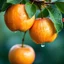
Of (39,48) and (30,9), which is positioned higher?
(30,9)

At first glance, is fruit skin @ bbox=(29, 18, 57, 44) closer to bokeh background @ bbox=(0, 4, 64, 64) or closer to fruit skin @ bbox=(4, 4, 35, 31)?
Answer: fruit skin @ bbox=(4, 4, 35, 31)

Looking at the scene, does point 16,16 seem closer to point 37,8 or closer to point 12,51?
point 37,8

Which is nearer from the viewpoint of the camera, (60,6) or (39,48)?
(60,6)

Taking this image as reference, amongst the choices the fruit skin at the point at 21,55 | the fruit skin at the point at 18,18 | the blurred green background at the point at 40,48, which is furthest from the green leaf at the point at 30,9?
the blurred green background at the point at 40,48

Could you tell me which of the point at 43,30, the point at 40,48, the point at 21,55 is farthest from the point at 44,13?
the point at 40,48

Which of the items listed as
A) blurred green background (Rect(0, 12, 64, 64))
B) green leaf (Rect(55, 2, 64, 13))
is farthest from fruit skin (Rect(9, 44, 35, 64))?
blurred green background (Rect(0, 12, 64, 64))

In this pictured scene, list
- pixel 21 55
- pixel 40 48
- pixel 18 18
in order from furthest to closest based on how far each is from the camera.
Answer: pixel 40 48, pixel 21 55, pixel 18 18

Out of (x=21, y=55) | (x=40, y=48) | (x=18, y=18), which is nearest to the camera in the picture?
(x=18, y=18)

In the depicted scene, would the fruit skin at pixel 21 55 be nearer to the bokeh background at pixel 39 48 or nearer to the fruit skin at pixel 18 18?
the fruit skin at pixel 18 18

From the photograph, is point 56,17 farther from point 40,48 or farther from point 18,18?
point 40,48
